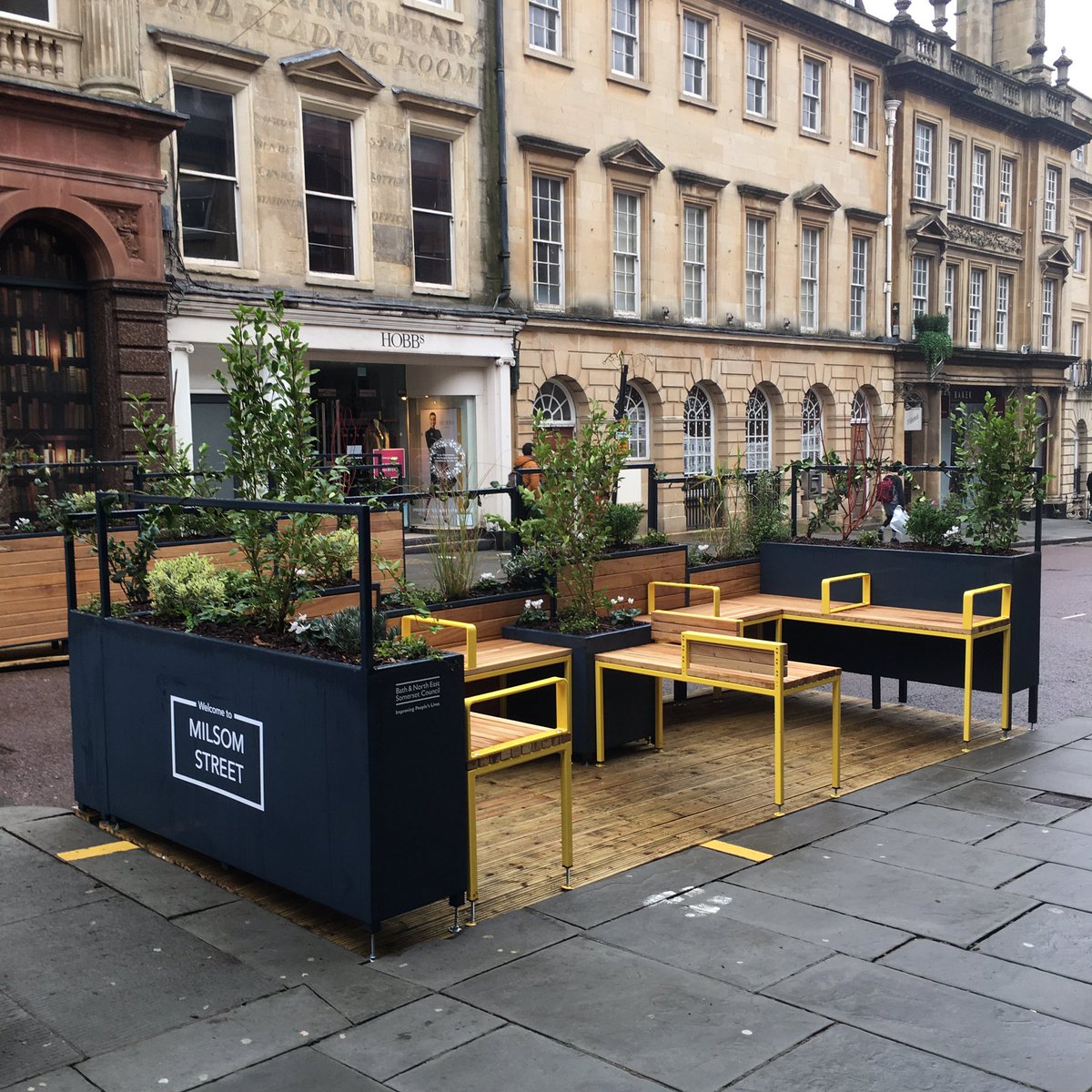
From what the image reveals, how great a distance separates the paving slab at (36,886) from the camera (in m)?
5.87

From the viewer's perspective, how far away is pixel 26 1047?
4.51m

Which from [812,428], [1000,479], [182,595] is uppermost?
[812,428]

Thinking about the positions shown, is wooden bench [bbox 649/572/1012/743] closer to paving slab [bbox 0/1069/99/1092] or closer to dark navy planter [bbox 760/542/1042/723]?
dark navy planter [bbox 760/542/1042/723]

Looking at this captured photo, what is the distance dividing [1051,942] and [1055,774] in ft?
10.5

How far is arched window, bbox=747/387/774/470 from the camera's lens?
30.2 m

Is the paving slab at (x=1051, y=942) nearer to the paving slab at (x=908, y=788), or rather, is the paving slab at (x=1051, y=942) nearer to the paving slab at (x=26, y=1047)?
the paving slab at (x=908, y=788)

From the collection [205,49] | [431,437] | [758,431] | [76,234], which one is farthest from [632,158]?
[76,234]

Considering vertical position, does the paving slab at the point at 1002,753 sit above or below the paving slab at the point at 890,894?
below

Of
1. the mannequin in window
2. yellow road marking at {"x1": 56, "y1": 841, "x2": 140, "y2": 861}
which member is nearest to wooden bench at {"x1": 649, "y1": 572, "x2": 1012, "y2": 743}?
yellow road marking at {"x1": 56, "y1": 841, "x2": 140, "y2": 861}

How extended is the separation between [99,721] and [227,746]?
1431 millimetres

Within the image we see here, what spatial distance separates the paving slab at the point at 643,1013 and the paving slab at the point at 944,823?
2.58m

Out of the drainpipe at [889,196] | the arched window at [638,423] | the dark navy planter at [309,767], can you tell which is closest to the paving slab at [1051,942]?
the dark navy planter at [309,767]

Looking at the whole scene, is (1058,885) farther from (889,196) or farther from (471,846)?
(889,196)

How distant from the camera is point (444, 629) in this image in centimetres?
879
